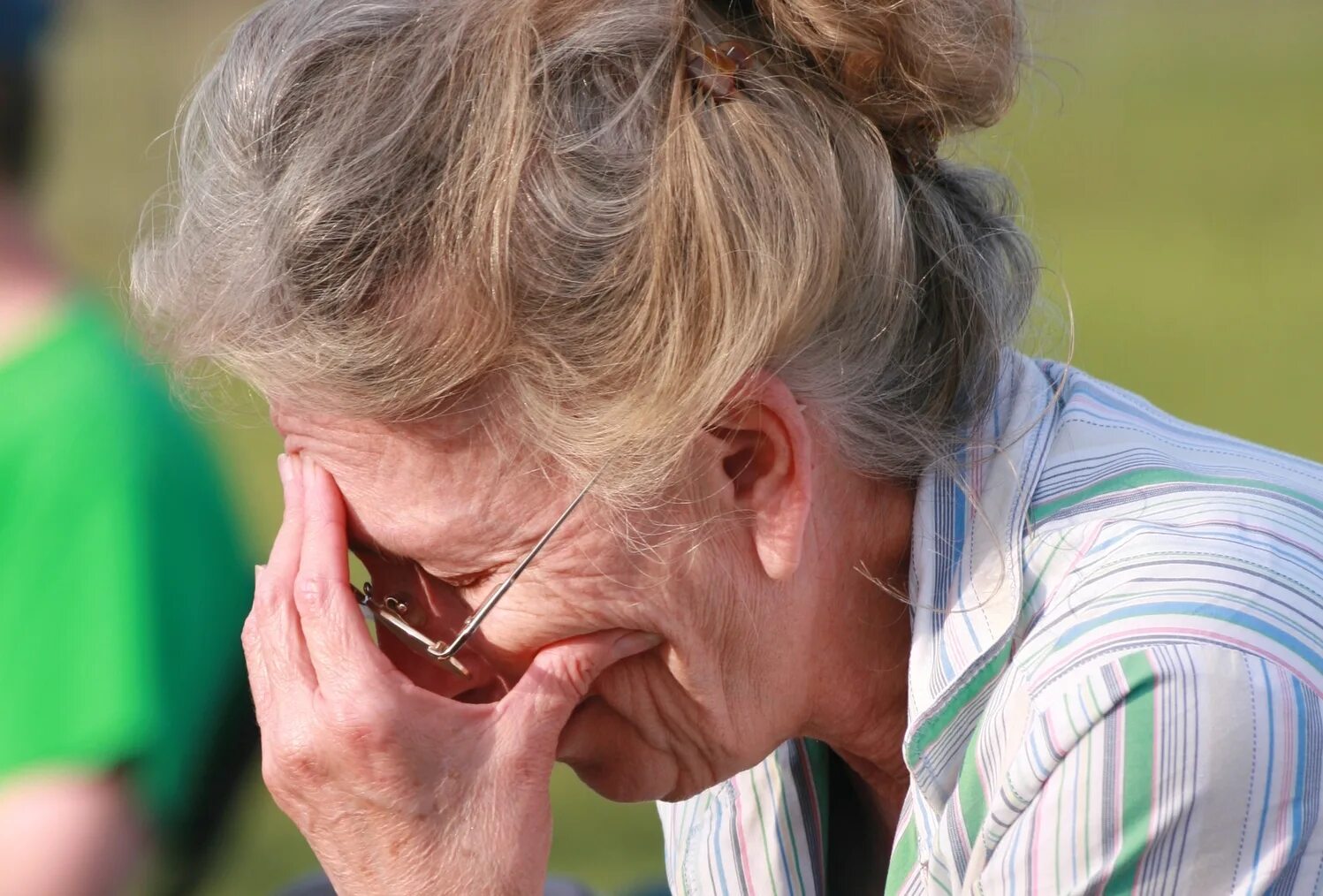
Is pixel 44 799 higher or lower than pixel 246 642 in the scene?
lower

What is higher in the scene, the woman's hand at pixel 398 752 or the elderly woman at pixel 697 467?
the elderly woman at pixel 697 467

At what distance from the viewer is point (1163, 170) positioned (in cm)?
1864

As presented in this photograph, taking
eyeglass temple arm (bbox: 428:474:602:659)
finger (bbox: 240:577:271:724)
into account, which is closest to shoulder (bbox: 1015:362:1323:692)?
eyeglass temple arm (bbox: 428:474:602:659)

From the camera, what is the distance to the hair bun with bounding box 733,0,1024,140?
Result: 2055mm

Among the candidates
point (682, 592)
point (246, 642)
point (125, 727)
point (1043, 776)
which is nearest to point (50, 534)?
point (125, 727)

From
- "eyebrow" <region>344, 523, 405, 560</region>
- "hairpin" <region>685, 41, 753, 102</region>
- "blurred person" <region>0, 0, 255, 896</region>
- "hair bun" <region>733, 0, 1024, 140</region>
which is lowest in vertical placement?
"blurred person" <region>0, 0, 255, 896</region>

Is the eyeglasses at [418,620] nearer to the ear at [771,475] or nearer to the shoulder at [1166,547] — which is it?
the ear at [771,475]

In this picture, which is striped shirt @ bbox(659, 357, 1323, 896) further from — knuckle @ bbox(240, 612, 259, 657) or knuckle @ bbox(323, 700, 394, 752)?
knuckle @ bbox(240, 612, 259, 657)

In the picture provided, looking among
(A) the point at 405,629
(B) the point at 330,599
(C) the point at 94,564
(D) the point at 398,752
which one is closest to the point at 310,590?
(B) the point at 330,599

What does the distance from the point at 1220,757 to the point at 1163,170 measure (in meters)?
18.0

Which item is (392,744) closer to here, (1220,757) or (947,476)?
(947,476)

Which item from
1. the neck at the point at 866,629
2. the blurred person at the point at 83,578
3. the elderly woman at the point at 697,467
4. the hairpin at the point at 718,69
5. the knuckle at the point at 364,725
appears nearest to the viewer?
the elderly woman at the point at 697,467

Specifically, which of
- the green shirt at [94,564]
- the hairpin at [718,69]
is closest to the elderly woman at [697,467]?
the hairpin at [718,69]

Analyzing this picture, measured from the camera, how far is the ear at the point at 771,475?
209 cm
